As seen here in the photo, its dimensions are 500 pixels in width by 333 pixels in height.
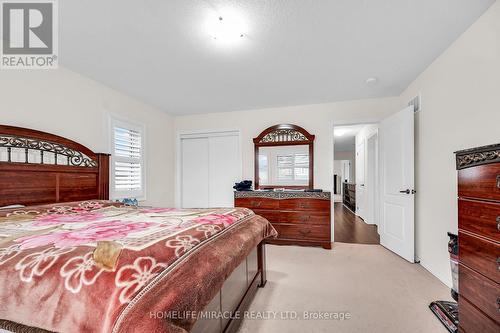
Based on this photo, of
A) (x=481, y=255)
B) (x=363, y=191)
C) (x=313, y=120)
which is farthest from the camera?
(x=363, y=191)

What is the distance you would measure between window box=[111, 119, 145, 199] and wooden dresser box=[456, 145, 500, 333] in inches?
151

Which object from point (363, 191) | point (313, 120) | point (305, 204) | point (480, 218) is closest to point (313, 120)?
point (313, 120)

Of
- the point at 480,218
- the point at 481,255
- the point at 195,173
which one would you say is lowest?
the point at 481,255

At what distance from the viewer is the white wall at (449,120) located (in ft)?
5.68

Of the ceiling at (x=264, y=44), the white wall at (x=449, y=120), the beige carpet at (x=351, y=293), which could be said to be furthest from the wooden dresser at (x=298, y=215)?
the ceiling at (x=264, y=44)

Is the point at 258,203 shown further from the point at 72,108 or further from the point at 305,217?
the point at 72,108

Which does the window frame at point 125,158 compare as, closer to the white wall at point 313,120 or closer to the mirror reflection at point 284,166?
the white wall at point 313,120

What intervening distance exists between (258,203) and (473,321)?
2.74 m

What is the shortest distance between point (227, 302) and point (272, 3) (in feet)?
7.24

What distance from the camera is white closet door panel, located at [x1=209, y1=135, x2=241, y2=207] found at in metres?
4.44

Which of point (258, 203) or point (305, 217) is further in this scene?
point (258, 203)

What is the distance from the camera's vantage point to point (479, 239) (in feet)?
3.91

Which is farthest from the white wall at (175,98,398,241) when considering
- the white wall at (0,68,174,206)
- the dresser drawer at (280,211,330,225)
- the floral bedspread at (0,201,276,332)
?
the floral bedspread at (0,201,276,332)

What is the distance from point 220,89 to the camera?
10.9ft
